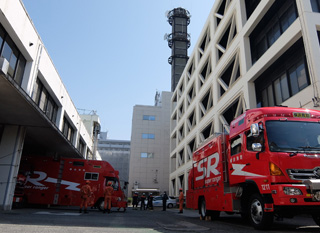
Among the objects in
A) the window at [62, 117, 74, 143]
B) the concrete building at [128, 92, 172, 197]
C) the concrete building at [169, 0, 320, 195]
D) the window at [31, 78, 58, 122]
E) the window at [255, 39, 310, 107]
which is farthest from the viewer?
the concrete building at [128, 92, 172, 197]

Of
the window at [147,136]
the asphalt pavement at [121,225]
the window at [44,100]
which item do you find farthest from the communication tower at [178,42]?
the asphalt pavement at [121,225]

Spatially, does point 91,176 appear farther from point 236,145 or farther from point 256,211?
point 256,211

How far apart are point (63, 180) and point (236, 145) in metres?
13.3

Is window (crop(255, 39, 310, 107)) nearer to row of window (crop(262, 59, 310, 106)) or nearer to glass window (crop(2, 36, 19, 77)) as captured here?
row of window (crop(262, 59, 310, 106))

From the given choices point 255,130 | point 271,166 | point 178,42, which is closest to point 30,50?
point 255,130

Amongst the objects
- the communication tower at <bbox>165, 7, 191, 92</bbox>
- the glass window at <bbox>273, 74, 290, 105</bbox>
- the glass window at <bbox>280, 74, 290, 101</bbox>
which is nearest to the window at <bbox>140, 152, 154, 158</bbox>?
the communication tower at <bbox>165, 7, 191, 92</bbox>

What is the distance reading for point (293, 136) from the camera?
6.78m

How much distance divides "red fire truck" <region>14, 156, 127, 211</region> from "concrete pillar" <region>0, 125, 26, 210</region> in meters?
3.55

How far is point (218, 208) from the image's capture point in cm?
914

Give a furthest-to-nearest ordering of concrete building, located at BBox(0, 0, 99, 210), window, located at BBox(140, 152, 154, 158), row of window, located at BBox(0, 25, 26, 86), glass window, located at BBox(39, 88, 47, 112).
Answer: window, located at BBox(140, 152, 154, 158)
glass window, located at BBox(39, 88, 47, 112)
row of window, located at BBox(0, 25, 26, 86)
concrete building, located at BBox(0, 0, 99, 210)

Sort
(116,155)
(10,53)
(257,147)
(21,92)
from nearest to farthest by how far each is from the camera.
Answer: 1. (257,147)
2. (21,92)
3. (10,53)
4. (116,155)

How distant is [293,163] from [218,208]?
12.3 ft

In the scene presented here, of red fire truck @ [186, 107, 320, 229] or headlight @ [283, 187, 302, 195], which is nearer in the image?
headlight @ [283, 187, 302, 195]

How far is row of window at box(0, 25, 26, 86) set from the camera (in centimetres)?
1134
